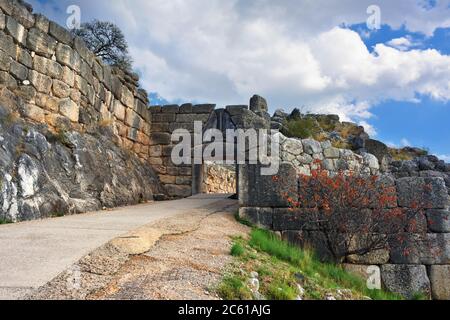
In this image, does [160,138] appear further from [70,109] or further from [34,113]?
[34,113]

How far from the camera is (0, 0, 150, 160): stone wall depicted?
611cm

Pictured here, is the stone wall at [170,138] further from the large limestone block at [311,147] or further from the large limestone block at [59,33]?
the large limestone block at [59,33]

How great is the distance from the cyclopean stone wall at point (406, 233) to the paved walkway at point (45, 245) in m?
1.76

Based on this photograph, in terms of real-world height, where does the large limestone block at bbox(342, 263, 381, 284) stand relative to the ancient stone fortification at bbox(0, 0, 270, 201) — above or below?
below

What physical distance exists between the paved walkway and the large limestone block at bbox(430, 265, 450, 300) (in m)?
4.18

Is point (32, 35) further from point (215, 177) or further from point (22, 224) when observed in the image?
point (215, 177)

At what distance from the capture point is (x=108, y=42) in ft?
53.4

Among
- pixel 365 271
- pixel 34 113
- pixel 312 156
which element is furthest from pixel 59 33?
pixel 365 271

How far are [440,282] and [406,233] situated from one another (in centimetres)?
88

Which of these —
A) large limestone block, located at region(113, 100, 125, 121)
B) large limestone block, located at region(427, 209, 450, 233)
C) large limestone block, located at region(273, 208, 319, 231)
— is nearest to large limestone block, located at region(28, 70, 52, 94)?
large limestone block, located at region(113, 100, 125, 121)

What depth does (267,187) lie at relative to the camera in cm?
560

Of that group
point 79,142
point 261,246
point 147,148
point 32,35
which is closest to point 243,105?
point 147,148

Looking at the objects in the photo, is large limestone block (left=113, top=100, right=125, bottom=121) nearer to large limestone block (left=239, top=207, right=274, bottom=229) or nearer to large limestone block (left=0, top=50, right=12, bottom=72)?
large limestone block (left=0, top=50, right=12, bottom=72)
